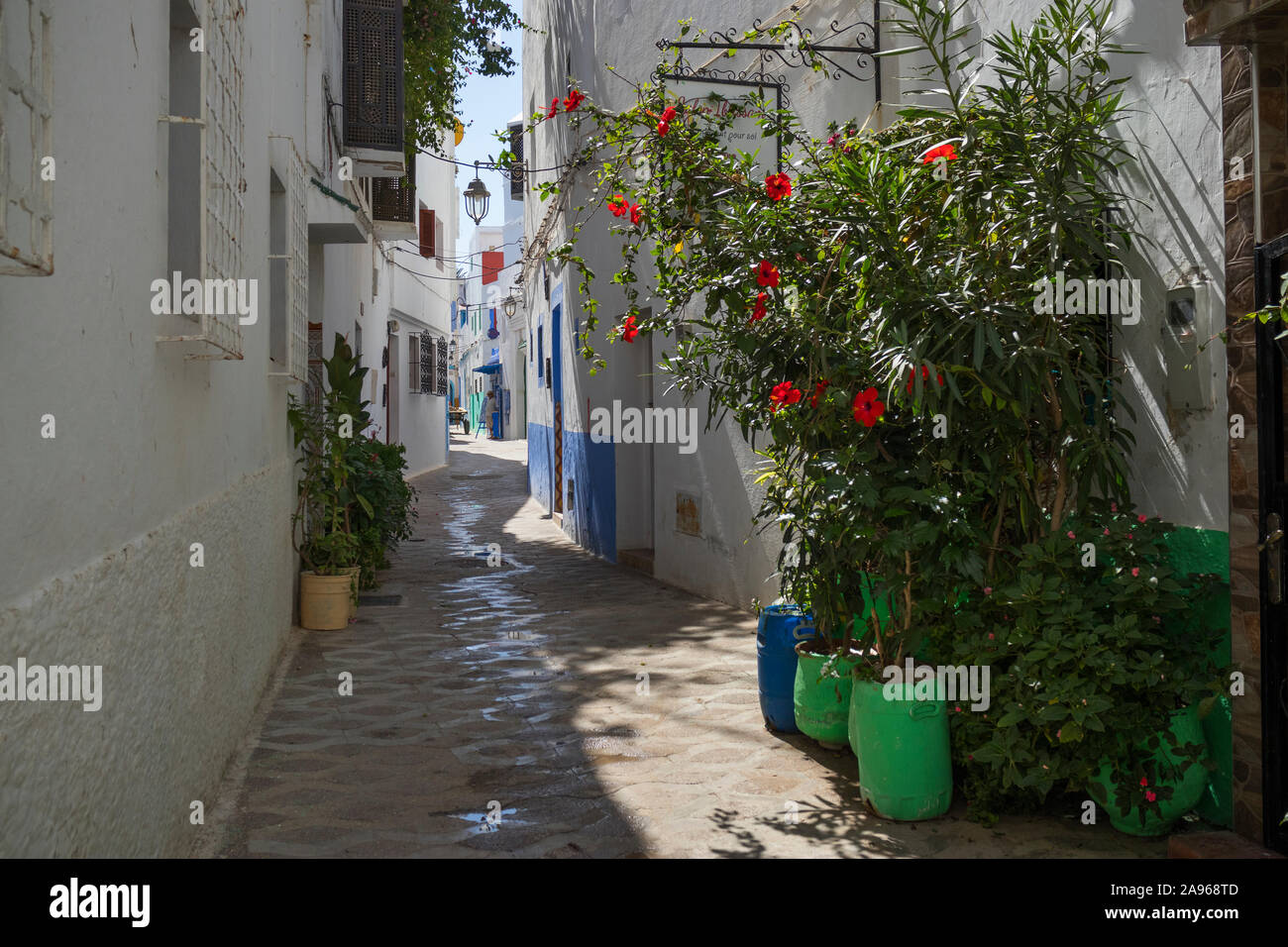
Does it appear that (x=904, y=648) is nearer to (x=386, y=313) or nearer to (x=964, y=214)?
(x=964, y=214)

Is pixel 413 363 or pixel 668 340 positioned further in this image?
pixel 413 363

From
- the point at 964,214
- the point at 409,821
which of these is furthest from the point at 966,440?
the point at 409,821

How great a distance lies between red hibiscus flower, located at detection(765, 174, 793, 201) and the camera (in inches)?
198

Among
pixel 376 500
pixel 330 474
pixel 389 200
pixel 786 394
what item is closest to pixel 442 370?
pixel 389 200

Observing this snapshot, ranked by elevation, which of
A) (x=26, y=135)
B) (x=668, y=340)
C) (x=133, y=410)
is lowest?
(x=133, y=410)

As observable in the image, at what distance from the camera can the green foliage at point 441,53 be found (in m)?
14.6

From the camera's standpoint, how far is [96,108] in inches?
114

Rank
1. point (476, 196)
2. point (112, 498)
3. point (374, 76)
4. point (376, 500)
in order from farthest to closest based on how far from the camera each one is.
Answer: point (476, 196) < point (374, 76) < point (376, 500) < point (112, 498)

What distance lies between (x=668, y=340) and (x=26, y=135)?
27.1 ft

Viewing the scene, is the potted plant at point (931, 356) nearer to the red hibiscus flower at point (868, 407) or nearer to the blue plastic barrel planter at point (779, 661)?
the red hibiscus flower at point (868, 407)

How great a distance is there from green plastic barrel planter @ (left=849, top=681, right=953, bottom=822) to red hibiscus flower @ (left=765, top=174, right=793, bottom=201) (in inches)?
83.8

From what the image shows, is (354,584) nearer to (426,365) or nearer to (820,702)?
(820,702)

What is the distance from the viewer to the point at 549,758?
5.34 metres

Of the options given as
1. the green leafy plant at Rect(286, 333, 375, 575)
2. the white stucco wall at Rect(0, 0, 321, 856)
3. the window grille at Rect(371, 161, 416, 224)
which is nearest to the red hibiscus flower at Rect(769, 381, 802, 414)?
the white stucco wall at Rect(0, 0, 321, 856)
